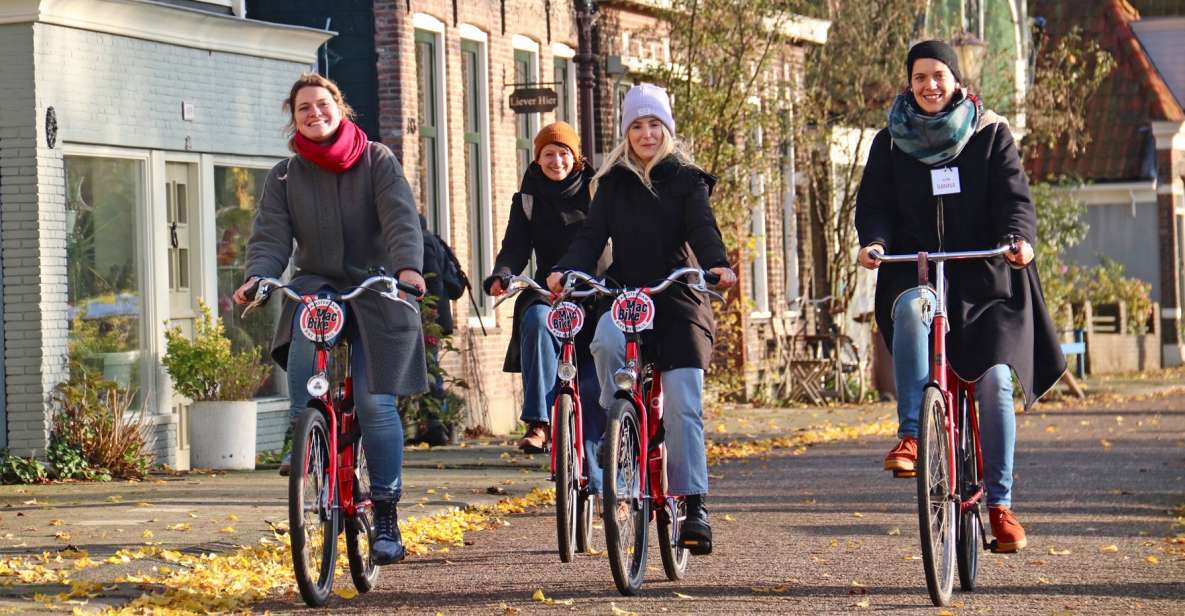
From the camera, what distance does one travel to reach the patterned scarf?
27.7 ft

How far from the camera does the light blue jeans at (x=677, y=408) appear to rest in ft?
28.6

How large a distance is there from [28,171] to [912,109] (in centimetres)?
788

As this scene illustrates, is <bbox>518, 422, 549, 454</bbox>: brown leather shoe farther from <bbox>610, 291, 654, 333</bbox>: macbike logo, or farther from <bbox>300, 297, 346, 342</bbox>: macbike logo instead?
<bbox>300, 297, 346, 342</bbox>: macbike logo

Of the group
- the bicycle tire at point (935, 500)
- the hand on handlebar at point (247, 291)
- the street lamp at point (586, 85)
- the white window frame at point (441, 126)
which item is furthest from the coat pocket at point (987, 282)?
the white window frame at point (441, 126)

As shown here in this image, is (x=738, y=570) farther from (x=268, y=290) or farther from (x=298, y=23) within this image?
(x=298, y=23)

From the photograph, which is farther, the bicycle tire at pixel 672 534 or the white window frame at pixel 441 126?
the white window frame at pixel 441 126

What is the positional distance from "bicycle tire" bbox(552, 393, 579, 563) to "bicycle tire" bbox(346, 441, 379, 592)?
2.72 feet

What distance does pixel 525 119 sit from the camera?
72.5ft

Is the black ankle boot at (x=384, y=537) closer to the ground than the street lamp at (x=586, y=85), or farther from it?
A: closer to the ground

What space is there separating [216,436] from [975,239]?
7.95 metres

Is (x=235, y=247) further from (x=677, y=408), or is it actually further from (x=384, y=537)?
(x=677, y=408)

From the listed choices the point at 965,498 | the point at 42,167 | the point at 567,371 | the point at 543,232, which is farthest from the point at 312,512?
the point at 42,167

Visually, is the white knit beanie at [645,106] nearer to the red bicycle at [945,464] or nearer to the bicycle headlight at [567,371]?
the bicycle headlight at [567,371]

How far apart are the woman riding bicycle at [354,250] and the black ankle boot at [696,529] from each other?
114cm
